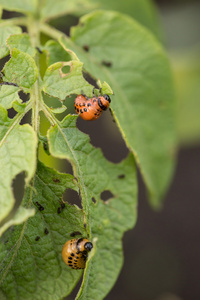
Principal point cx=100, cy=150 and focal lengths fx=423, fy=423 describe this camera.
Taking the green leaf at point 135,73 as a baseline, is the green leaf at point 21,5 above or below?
above

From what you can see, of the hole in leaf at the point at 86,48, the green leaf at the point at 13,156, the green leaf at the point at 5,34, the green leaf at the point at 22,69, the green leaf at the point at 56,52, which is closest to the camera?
the green leaf at the point at 13,156

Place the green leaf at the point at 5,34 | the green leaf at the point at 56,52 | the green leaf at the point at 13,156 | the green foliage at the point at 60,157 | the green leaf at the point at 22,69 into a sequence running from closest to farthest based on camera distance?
the green leaf at the point at 13,156 → the green foliage at the point at 60,157 → the green leaf at the point at 22,69 → the green leaf at the point at 5,34 → the green leaf at the point at 56,52

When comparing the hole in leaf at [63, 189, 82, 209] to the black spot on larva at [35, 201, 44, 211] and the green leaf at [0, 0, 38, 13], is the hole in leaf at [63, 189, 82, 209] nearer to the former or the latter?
the black spot on larva at [35, 201, 44, 211]

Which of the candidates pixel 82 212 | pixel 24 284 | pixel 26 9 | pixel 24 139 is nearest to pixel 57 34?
pixel 26 9

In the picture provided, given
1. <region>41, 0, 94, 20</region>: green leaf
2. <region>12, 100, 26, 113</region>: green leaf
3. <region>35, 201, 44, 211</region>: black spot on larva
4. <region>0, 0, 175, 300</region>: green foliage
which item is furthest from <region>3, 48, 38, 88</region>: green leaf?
<region>41, 0, 94, 20</region>: green leaf

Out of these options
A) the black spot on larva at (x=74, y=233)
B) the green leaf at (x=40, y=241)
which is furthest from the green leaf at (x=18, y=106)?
the black spot on larva at (x=74, y=233)

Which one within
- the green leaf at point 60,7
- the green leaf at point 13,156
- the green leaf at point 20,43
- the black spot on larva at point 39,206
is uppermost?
the green leaf at point 60,7

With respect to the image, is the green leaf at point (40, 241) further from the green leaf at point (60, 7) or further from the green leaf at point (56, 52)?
the green leaf at point (60, 7)

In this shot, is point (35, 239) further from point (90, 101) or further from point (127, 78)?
point (127, 78)

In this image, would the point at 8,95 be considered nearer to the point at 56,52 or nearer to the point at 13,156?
the point at 13,156
